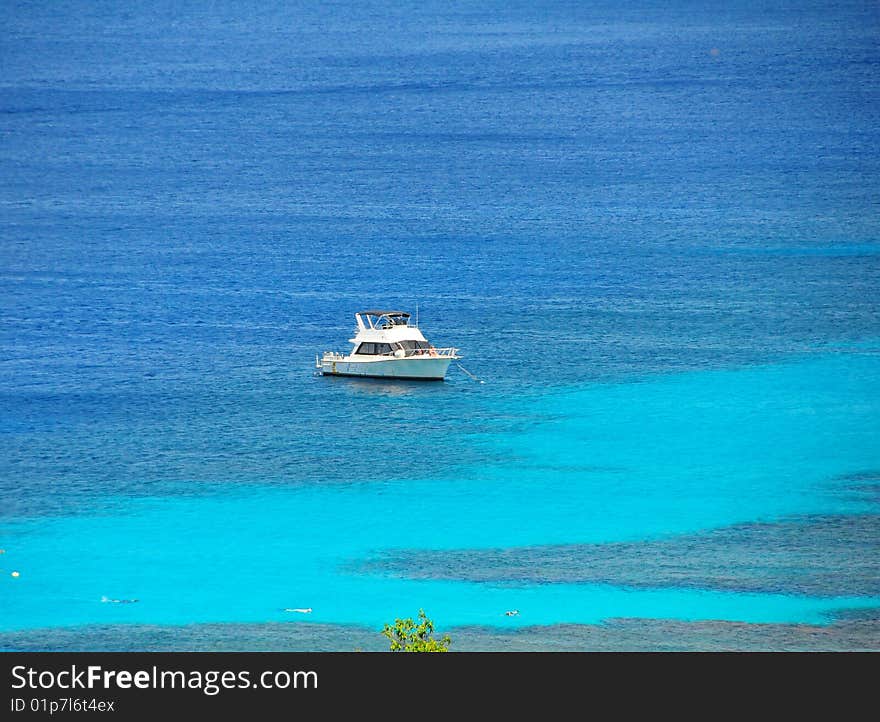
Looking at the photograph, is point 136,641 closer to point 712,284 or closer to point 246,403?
point 246,403

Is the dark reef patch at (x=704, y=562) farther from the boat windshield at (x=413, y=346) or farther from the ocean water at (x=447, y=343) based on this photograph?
the boat windshield at (x=413, y=346)

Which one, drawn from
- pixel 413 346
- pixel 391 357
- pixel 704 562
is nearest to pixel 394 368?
pixel 391 357

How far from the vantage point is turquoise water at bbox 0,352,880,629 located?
49219mm

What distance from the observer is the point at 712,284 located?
100 meters

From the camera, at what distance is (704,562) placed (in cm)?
5359

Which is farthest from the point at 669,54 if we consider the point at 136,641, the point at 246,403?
the point at 136,641

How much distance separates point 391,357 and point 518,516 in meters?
21.5

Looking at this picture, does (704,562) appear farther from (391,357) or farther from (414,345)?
(414,345)

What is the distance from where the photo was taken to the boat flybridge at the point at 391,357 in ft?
260

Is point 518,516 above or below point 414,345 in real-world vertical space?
below

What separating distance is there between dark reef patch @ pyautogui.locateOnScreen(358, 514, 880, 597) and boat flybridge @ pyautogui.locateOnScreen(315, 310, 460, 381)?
79.0 ft

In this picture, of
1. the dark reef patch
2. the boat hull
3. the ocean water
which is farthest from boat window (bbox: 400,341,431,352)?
the dark reef patch

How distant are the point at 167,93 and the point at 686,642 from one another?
449 ft

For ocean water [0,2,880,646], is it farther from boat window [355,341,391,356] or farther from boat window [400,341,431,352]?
boat window [355,341,391,356]
